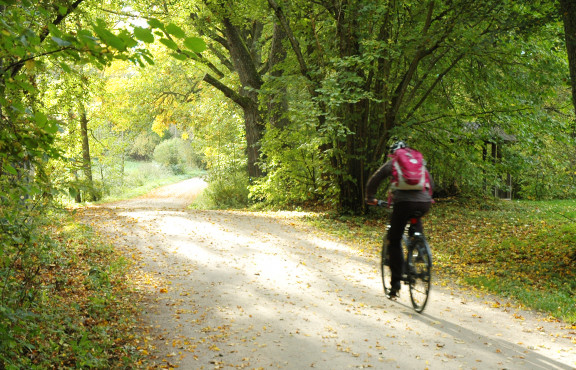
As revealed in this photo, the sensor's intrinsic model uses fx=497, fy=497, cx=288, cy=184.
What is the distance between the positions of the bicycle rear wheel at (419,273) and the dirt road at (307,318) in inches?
8.9

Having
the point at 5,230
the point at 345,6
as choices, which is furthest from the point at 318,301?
the point at 345,6

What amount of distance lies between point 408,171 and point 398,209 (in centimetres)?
54

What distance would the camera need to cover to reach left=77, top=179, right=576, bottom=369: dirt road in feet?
17.3

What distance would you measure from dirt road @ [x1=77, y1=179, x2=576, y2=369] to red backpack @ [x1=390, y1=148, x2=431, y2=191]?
5.84 feet

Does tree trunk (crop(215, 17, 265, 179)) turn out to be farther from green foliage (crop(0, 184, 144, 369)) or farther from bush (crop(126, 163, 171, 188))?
bush (crop(126, 163, 171, 188))

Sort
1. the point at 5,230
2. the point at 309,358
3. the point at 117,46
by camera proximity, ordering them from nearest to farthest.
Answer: the point at 117,46 → the point at 5,230 → the point at 309,358

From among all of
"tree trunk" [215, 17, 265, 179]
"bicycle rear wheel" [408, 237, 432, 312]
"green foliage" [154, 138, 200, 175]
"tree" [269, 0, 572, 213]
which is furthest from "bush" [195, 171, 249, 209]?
"green foliage" [154, 138, 200, 175]

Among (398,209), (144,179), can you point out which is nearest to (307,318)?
(398,209)

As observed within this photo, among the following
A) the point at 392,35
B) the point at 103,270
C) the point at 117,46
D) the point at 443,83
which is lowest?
the point at 103,270

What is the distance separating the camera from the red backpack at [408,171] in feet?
20.5

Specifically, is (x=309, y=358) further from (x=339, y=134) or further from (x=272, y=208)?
(x=272, y=208)

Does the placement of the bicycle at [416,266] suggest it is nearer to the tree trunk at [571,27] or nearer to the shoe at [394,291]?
the shoe at [394,291]

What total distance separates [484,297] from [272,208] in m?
11.5

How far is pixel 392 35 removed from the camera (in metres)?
15.1
